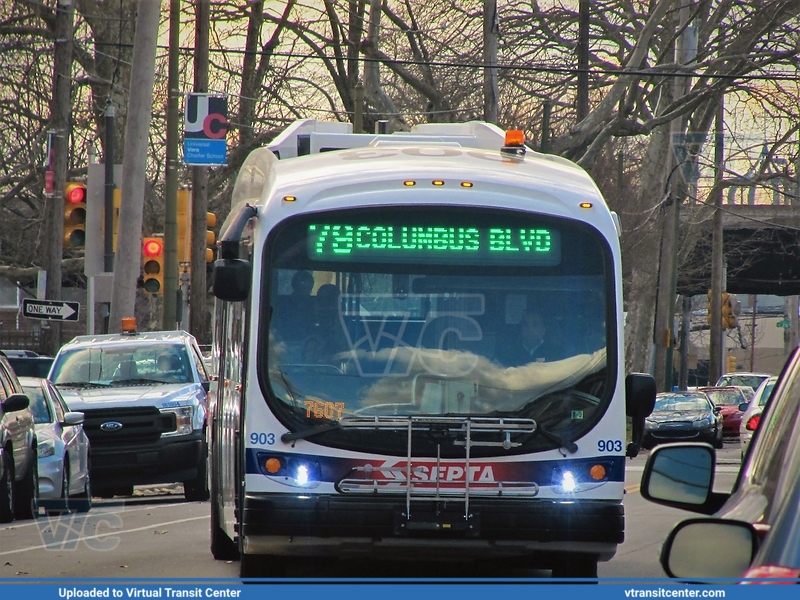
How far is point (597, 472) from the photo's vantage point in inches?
342

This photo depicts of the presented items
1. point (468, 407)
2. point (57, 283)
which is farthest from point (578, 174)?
point (57, 283)

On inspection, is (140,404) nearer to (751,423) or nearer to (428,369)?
(751,423)

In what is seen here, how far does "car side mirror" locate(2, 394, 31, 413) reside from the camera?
546 inches

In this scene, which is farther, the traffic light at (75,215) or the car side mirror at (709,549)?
the traffic light at (75,215)

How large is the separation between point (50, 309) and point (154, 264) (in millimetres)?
5499

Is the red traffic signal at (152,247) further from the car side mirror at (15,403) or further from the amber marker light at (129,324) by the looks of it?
the car side mirror at (15,403)

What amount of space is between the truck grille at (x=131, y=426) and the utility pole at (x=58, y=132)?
46.6 feet

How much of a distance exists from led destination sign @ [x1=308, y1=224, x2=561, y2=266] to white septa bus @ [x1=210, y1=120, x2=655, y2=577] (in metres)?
0.01

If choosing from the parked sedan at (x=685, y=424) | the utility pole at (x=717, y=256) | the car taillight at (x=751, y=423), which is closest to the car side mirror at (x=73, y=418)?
the car taillight at (x=751, y=423)

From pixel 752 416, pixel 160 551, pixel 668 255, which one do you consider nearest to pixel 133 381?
pixel 160 551

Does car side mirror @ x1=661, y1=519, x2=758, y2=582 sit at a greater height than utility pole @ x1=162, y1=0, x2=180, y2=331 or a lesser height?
lesser

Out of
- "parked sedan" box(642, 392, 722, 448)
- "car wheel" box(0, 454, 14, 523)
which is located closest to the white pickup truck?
"car wheel" box(0, 454, 14, 523)

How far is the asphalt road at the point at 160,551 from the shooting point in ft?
33.2

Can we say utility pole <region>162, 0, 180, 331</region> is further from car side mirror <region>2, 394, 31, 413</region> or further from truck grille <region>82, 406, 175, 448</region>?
car side mirror <region>2, 394, 31, 413</region>
